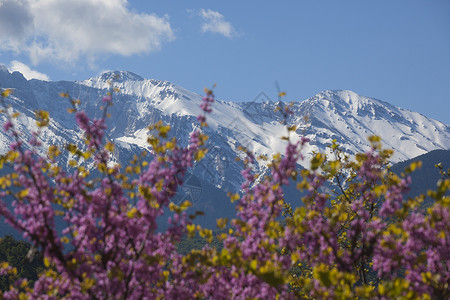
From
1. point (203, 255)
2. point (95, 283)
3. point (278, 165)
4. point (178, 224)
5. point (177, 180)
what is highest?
point (278, 165)

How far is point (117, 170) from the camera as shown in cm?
995

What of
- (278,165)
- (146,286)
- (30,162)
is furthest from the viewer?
(146,286)

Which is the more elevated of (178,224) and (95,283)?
(178,224)

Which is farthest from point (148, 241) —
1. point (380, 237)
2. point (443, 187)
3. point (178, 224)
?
point (443, 187)

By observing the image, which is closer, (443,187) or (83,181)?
(443,187)

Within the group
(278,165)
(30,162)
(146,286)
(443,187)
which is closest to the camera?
(443,187)

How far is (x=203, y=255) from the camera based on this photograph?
864cm

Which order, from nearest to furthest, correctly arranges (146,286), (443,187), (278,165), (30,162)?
(443,187), (30,162), (278,165), (146,286)

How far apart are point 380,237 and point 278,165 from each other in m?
2.55

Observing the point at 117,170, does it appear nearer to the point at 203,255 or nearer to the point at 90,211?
the point at 90,211

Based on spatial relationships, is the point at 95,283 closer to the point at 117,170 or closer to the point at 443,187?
the point at 117,170

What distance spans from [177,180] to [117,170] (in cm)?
149

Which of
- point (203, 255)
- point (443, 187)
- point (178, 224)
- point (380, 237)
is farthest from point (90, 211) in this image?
point (443, 187)

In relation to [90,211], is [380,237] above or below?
above
